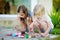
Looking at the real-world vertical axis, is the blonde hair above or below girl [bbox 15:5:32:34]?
above

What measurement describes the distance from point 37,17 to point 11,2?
0.73m

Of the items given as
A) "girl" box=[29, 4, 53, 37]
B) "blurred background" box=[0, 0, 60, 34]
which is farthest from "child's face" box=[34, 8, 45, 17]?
"blurred background" box=[0, 0, 60, 34]

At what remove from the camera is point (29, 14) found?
5445 mm

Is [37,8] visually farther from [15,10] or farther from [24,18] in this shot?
[15,10]

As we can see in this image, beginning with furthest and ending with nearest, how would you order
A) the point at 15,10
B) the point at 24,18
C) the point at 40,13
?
the point at 15,10 < the point at 24,18 < the point at 40,13

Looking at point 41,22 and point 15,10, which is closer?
point 41,22

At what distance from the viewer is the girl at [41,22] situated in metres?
5.36

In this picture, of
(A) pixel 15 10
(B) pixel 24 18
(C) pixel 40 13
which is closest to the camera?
(C) pixel 40 13

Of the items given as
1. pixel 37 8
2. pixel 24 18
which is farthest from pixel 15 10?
pixel 37 8

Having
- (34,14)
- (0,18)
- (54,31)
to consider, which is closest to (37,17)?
(34,14)

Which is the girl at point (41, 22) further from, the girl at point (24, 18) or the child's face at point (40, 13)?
the girl at point (24, 18)

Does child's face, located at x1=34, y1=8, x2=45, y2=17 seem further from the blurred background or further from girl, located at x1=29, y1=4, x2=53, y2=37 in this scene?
the blurred background

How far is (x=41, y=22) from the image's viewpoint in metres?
5.40

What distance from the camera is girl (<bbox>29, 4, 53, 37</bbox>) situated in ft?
17.6
